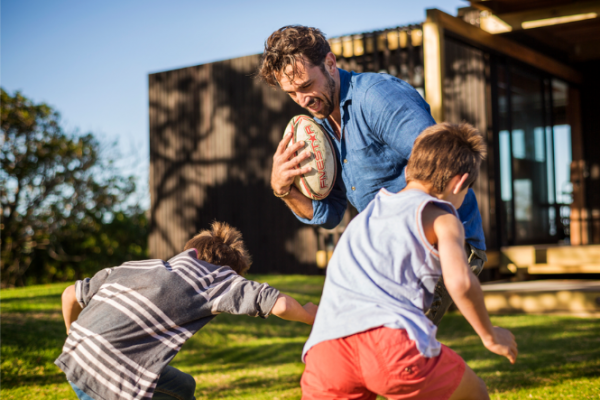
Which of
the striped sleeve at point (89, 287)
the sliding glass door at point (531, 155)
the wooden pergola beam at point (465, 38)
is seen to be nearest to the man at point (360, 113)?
the striped sleeve at point (89, 287)

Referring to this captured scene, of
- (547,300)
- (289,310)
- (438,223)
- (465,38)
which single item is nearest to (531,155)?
(465,38)

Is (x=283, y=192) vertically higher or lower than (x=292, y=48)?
lower

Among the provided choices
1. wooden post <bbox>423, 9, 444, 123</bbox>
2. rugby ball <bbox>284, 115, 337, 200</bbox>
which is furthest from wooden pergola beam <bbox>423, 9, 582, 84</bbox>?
rugby ball <bbox>284, 115, 337, 200</bbox>

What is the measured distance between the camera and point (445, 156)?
1808 mm

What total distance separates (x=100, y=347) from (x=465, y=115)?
8.10 m

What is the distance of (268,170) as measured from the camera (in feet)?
39.5

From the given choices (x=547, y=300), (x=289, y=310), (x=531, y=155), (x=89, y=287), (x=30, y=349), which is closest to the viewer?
(x=289, y=310)

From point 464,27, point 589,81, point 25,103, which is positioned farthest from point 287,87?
point 25,103

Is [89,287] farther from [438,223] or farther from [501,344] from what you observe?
[501,344]

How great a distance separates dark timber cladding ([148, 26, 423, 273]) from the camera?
11.7 meters

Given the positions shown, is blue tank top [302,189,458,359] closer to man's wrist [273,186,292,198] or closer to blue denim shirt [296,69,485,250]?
blue denim shirt [296,69,485,250]

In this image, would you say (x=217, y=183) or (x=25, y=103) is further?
(x=25, y=103)

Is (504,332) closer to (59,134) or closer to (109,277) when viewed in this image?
(109,277)

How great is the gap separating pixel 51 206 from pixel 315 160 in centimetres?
1256
